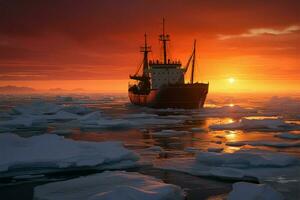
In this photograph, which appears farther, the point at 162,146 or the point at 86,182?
the point at 162,146

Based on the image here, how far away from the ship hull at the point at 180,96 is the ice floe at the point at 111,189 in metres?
32.0

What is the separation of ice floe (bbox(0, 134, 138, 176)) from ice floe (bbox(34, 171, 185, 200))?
1808 mm

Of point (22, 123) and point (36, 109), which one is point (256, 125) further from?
point (36, 109)

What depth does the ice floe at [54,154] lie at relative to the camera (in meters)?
10.7

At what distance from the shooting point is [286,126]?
79.6ft

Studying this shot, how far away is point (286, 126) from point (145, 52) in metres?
38.7

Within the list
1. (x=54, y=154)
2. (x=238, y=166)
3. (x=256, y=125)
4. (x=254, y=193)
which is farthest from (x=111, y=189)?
(x=256, y=125)

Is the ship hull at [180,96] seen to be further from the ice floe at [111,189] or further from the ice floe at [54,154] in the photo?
the ice floe at [111,189]

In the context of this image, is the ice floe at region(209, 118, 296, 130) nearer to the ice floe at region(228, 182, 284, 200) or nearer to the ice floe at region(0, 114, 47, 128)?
the ice floe at region(0, 114, 47, 128)

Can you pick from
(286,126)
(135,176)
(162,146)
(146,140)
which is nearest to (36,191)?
(135,176)

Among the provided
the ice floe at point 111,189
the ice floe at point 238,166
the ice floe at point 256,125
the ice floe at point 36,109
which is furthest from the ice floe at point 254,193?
the ice floe at point 36,109

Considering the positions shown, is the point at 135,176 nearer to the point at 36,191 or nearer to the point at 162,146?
the point at 36,191

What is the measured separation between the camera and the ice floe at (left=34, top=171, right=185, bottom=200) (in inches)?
275

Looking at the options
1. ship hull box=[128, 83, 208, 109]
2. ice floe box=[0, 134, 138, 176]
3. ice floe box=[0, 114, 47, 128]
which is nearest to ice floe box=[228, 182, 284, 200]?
ice floe box=[0, 134, 138, 176]
